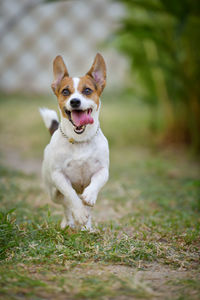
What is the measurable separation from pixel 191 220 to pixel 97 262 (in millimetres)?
1127

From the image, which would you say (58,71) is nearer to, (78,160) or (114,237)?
(78,160)

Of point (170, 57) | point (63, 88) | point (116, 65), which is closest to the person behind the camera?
point (63, 88)

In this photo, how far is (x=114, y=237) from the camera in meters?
2.53

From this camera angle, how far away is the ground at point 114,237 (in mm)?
1870

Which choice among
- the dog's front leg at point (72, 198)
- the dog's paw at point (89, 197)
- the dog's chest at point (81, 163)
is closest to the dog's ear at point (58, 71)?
the dog's chest at point (81, 163)

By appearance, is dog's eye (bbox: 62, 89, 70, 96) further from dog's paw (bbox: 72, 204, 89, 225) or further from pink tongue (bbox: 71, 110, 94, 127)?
dog's paw (bbox: 72, 204, 89, 225)

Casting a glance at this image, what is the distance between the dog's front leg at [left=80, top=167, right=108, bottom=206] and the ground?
220 mm

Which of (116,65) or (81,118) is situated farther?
(116,65)

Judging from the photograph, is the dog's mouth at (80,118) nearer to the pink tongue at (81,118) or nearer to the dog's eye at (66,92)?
the pink tongue at (81,118)

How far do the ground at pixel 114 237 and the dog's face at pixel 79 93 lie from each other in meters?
0.64

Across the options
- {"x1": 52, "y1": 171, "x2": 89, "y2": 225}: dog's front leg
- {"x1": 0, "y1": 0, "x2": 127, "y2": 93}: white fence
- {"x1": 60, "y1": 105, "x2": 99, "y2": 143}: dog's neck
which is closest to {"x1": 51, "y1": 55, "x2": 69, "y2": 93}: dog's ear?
{"x1": 60, "y1": 105, "x2": 99, "y2": 143}: dog's neck

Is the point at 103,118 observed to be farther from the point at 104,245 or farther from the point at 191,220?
the point at 104,245

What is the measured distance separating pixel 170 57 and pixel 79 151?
2.83 metres

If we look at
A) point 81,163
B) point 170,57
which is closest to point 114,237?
point 81,163
